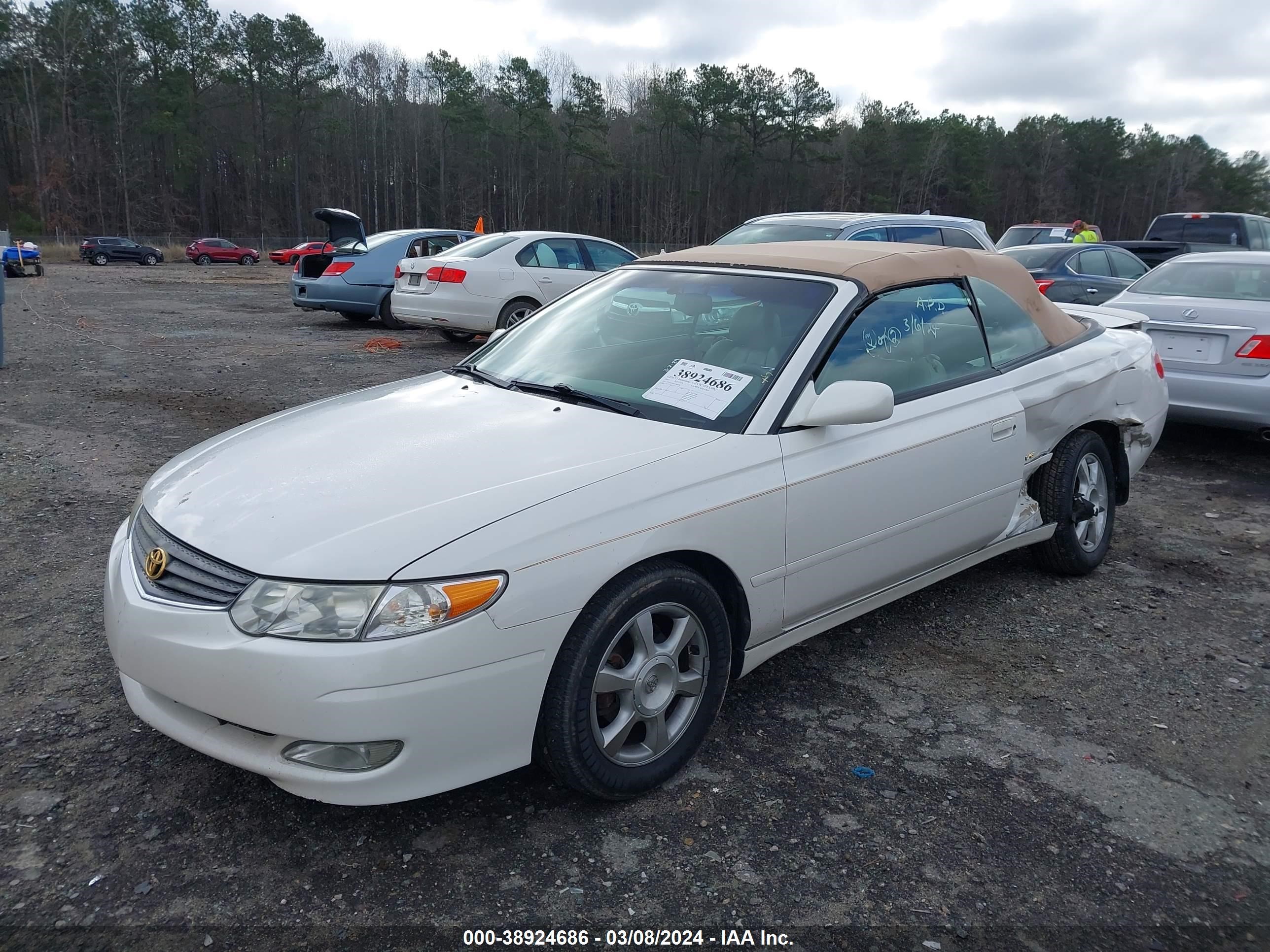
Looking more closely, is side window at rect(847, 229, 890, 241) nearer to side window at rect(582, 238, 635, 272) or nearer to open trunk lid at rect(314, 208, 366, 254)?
side window at rect(582, 238, 635, 272)

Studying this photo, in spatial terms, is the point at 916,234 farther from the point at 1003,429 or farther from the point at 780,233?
the point at 1003,429

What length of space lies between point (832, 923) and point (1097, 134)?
94.7 metres

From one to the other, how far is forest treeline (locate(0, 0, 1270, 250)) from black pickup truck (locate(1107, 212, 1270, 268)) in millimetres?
57101

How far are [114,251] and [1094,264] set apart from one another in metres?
43.8

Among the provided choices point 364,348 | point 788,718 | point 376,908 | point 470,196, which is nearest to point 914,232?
point 364,348

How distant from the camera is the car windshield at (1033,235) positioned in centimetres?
1816

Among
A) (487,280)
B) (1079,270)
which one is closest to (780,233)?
(487,280)

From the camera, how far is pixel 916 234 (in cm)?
993

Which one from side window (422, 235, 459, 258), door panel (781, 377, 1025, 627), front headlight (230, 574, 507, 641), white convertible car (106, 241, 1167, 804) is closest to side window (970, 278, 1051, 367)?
white convertible car (106, 241, 1167, 804)

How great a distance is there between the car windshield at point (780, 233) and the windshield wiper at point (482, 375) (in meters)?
5.14

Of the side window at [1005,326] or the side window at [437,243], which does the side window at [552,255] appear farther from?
the side window at [1005,326]

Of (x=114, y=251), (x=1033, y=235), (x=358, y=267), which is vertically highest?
(x=114, y=251)

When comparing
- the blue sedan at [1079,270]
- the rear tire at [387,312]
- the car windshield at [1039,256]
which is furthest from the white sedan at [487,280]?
the blue sedan at [1079,270]

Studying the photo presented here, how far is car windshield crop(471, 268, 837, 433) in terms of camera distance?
3.13 meters
